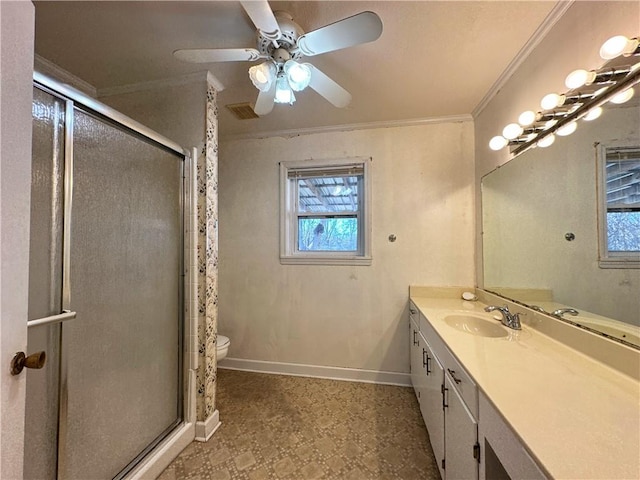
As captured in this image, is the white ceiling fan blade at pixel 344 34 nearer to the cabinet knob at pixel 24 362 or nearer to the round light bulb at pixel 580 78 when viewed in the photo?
the round light bulb at pixel 580 78

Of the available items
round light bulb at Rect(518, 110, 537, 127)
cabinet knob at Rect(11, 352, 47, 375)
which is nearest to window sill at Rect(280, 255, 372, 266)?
round light bulb at Rect(518, 110, 537, 127)

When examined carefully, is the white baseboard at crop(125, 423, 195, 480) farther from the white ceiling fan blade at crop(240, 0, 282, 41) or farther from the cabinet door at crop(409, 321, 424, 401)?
the white ceiling fan blade at crop(240, 0, 282, 41)

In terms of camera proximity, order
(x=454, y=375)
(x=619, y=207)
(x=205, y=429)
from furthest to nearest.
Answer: (x=205, y=429)
(x=454, y=375)
(x=619, y=207)

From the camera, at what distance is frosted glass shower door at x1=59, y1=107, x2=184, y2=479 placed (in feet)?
3.45

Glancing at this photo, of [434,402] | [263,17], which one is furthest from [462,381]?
[263,17]

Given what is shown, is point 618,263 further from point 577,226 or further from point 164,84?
point 164,84

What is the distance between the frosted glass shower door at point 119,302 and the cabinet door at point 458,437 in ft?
4.87

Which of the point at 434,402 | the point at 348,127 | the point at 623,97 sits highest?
the point at 348,127

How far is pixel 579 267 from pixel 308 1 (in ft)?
5.60

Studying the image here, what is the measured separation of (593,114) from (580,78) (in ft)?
0.54

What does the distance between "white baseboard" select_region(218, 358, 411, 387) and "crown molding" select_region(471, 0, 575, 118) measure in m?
2.25

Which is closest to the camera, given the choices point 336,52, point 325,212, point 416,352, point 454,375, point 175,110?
point 454,375

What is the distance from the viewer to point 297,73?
3.86 ft

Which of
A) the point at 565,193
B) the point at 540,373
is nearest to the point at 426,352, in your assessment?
the point at 540,373
